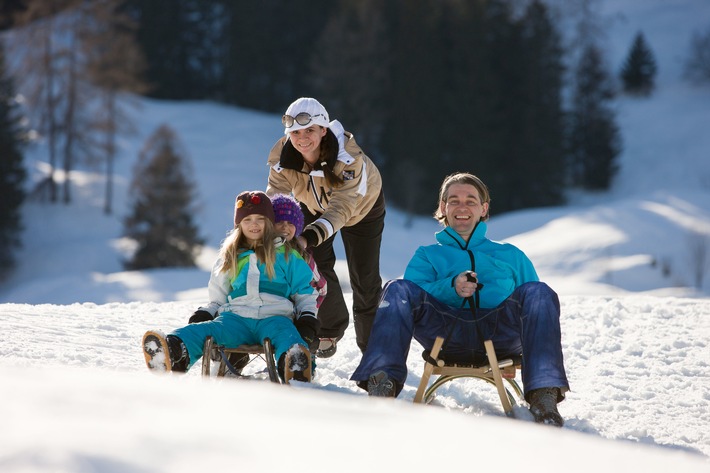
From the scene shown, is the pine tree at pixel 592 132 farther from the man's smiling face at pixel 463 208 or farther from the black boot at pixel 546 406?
the black boot at pixel 546 406

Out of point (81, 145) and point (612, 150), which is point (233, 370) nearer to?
point (81, 145)

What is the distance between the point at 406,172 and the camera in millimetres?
28734

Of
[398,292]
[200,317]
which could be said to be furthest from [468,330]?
[200,317]

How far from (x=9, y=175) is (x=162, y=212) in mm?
5860

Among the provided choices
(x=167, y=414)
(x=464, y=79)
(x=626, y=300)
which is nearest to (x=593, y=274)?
(x=626, y=300)

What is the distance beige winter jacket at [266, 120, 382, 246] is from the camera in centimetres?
462

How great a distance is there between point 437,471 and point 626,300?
633 cm

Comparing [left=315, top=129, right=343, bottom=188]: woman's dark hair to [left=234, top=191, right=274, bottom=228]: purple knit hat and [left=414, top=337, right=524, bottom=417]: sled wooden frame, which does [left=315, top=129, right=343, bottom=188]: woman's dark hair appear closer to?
[left=234, top=191, right=274, bottom=228]: purple knit hat

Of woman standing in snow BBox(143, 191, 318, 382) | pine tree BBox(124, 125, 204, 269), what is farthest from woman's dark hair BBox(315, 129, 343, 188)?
pine tree BBox(124, 125, 204, 269)

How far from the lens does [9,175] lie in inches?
976

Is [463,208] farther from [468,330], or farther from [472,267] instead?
[468,330]

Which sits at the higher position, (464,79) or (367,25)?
(367,25)

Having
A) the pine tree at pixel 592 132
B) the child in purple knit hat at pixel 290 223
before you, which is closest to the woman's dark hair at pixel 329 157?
the child in purple knit hat at pixel 290 223

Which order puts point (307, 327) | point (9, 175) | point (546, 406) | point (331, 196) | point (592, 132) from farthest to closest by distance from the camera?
point (592, 132), point (9, 175), point (331, 196), point (307, 327), point (546, 406)
